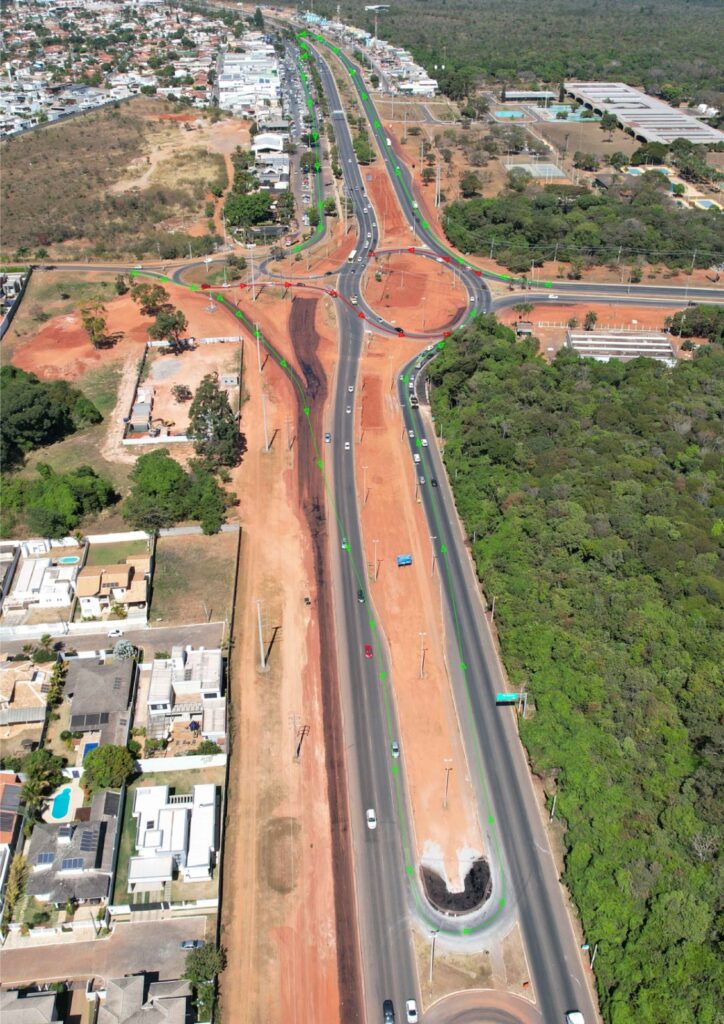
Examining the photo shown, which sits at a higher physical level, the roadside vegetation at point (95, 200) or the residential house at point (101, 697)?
Answer: the roadside vegetation at point (95, 200)

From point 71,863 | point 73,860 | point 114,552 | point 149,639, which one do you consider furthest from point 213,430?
point 71,863

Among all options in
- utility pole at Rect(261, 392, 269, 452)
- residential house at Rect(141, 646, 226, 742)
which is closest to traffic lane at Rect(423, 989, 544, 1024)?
residential house at Rect(141, 646, 226, 742)

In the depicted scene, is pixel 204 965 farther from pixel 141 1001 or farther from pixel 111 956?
pixel 111 956

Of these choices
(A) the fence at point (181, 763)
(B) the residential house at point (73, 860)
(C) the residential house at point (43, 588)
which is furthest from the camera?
(C) the residential house at point (43, 588)

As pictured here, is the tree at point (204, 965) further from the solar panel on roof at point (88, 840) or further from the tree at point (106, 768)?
the tree at point (106, 768)

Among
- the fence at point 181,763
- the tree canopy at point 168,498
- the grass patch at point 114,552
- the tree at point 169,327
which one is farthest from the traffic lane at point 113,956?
the tree at point 169,327
